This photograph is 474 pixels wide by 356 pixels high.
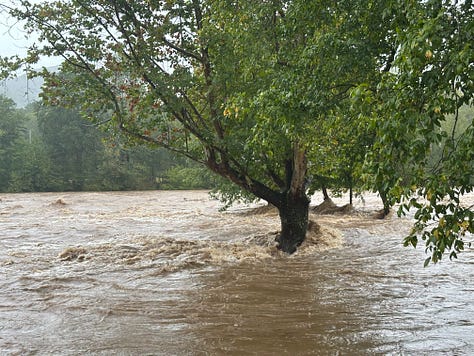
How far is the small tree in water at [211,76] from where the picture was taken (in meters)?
7.79

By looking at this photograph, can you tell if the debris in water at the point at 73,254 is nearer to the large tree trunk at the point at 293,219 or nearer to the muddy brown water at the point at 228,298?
the muddy brown water at the point at 228,298

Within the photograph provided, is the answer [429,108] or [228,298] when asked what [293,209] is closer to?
[228,298]

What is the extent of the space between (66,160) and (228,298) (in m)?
59.0

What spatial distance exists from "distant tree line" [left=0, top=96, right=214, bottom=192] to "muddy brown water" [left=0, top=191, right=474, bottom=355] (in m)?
44.5

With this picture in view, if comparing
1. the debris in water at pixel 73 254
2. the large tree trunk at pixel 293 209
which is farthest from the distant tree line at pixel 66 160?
the large tree trunk at pixel 293 209

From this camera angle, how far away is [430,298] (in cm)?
881

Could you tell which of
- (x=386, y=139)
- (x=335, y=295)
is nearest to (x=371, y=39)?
(x=386, y=139)

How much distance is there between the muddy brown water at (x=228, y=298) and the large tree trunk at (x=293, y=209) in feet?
1.49

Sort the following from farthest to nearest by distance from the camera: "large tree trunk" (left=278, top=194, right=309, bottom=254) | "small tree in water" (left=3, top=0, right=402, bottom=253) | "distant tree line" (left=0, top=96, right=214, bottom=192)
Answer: "distant tree line" (left=0, top=96, right=214, bottom=192)
"large tree trunk" (left=278, top=194, right=309, bottom=254)
"small tree in water" (left=3, top=0, right=402, bottom=253)

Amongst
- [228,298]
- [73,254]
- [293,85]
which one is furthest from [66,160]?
[293,85]

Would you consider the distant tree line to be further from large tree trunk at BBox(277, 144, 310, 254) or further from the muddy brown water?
the muddy brown water

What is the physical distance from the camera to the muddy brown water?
6.59 metres

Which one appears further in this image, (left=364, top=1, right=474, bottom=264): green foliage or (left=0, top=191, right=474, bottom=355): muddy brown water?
(left=0, top=191, right=474, bottom=355): muddy brown water

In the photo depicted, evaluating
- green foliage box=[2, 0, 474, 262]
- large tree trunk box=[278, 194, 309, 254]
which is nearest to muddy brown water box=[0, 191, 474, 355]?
large tree trunk box=[278, 194, 309, 254]
